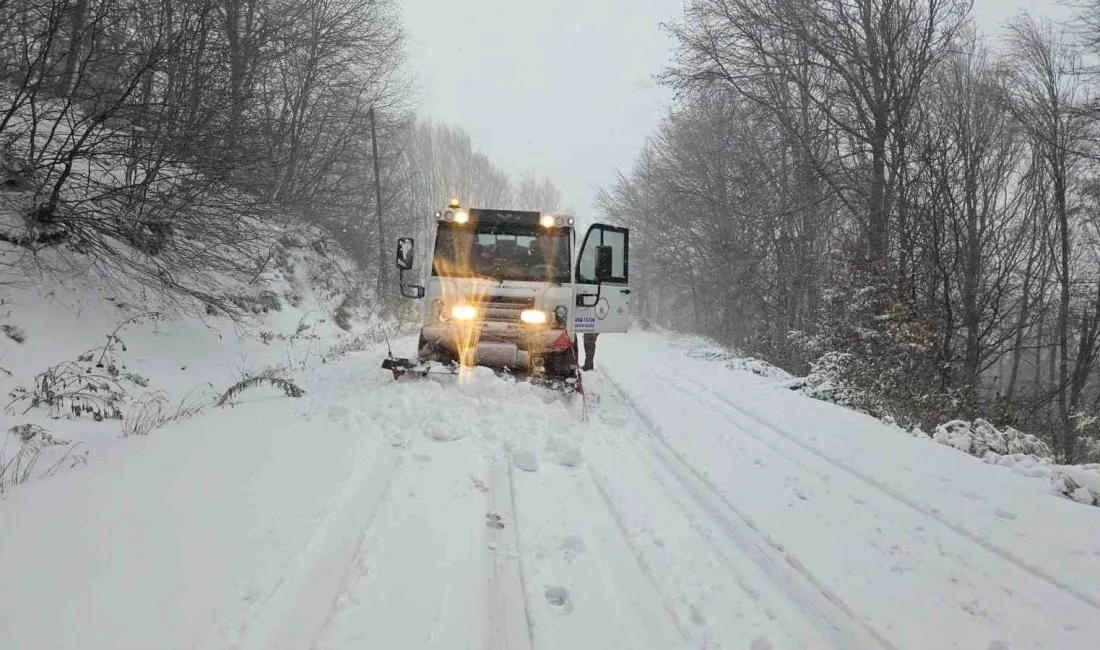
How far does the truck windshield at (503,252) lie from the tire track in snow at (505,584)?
4012 millimetres

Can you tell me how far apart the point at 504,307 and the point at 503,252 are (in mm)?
962

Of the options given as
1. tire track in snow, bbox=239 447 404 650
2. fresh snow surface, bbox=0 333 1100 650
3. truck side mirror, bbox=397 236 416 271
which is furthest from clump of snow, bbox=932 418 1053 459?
truck side mirror, bbox=397 236 416 271

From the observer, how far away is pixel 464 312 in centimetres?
668

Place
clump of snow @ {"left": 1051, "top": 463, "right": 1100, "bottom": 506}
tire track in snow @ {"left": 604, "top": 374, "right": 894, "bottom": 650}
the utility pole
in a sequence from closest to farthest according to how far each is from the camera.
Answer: tire track in snow @ {"left": 604, "top": 374, "right": 894, "bottom": 650}
clump of snow @ {"left": 1051, "top": 463, "right": 1100, "bottom": 506}
the utility pole

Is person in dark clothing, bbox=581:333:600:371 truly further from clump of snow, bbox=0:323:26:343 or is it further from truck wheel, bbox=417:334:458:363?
clump of snow, bbox=0:323:26:343

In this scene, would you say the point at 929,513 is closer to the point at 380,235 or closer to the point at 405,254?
the point at 405,254

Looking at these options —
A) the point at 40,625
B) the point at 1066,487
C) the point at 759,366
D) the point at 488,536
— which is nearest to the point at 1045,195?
the point at 759,366

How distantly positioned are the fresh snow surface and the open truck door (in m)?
2.81

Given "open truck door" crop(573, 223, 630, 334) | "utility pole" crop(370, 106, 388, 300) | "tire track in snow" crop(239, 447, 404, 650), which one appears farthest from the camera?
"utility pole" crop(370, 106, 388, 300)

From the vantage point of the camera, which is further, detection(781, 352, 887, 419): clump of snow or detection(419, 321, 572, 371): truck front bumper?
detection(781, 352, 887, 419): clump of snow

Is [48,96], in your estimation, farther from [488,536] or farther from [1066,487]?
[1066,487]

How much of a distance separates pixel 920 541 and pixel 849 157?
461 inches

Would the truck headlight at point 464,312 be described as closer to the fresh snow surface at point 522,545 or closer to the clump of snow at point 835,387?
the fresh snow surface at point 522,545

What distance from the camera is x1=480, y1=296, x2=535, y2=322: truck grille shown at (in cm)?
670
